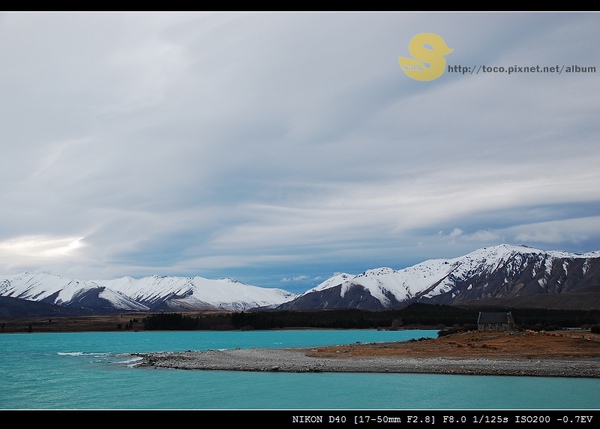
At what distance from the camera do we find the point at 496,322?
62.5 m

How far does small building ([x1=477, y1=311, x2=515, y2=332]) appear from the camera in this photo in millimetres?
60969

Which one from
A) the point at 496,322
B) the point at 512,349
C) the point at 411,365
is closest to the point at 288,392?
the point at 411,365

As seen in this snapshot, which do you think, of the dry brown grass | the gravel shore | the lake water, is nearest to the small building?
the dry brown grass

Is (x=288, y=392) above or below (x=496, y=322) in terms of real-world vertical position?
below

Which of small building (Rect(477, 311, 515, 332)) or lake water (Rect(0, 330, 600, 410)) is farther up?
small building (Rect(477, 311, 515, 332))

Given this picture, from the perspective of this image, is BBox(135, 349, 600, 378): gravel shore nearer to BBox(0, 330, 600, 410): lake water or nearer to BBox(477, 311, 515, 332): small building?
BBox(0, 330, 600, 410): lake water

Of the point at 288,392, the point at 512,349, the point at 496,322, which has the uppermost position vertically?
the point at 496,322

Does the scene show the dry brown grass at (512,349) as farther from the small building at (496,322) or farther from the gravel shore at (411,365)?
the small building at (496,322)

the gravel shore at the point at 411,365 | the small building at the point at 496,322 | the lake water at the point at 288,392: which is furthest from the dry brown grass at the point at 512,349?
the lake water at the point at 288,392

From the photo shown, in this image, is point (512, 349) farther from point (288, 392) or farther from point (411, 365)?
point (288, 392)

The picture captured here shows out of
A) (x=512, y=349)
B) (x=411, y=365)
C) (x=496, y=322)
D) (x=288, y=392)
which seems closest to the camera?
(x=288, y=392)

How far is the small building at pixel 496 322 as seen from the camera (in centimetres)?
6097

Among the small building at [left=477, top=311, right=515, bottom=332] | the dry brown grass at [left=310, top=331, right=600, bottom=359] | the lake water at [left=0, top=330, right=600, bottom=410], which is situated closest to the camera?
the lake water at [left=0, top=330, right=600, bottom=410]

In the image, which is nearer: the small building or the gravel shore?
the gravel shore
